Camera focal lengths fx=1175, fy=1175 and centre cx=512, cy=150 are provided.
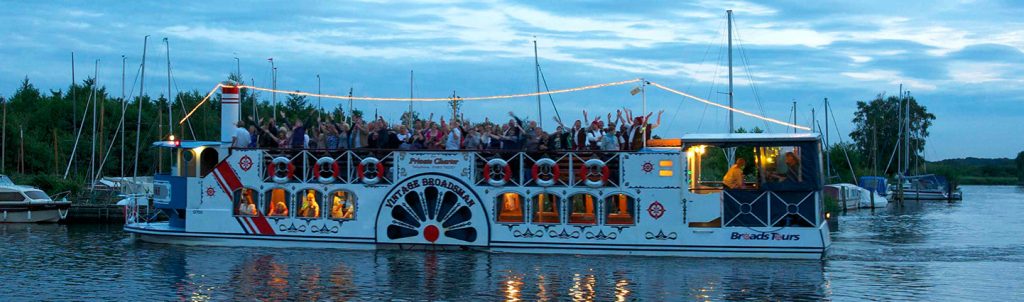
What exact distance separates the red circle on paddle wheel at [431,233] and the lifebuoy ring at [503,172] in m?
2.14

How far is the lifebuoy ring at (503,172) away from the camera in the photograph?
105ft

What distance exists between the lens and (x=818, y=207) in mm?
30562

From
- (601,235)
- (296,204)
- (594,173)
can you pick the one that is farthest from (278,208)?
(601,235)

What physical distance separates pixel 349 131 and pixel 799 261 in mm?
12989

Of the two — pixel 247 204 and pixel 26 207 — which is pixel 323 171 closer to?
pixel 247 204

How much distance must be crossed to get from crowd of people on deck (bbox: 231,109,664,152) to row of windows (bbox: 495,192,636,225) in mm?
1397

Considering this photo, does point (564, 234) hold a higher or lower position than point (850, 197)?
lower

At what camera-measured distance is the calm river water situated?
84.4 feet

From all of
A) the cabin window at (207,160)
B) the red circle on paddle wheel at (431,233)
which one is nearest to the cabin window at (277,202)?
the cabin window at (207,160)

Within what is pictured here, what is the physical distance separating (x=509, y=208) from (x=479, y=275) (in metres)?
4.36

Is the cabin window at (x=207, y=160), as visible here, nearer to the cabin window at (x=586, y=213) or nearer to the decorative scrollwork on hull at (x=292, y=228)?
the decorative scrollwork on hull at (x=292, y=228)

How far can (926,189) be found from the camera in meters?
92.0

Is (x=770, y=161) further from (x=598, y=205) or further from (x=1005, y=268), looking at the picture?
(x=1005, y=268)

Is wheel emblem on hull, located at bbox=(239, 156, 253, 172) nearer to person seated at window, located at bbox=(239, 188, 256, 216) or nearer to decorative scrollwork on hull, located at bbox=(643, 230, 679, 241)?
person seated at window, located at bbox=(239, 188, 256, 216)
